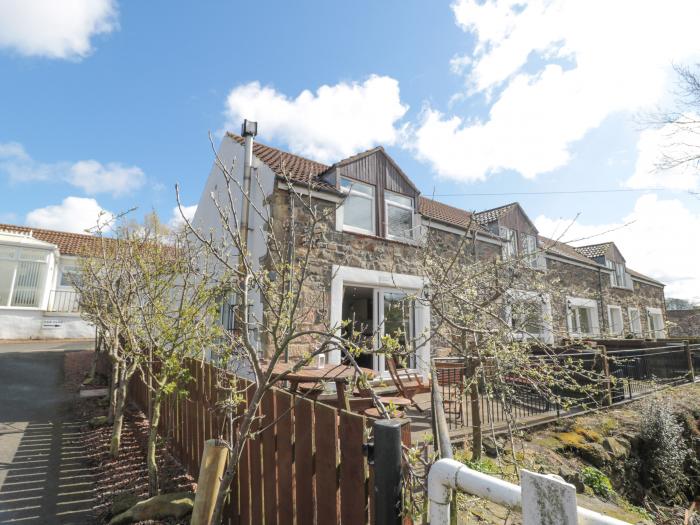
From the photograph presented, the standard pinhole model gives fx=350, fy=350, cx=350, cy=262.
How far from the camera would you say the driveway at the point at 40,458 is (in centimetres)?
Answer: 332

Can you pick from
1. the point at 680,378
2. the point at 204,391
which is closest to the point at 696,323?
the point at 680,378

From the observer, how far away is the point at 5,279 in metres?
17.2

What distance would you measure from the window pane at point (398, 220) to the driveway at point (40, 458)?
7776mm

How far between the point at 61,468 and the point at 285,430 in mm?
3708

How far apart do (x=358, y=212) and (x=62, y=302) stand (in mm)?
18852

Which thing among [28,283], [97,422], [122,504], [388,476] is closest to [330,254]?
[97,422]


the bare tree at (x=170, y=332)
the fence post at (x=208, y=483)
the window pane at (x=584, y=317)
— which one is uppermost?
the window pane at (x=584, y=317)

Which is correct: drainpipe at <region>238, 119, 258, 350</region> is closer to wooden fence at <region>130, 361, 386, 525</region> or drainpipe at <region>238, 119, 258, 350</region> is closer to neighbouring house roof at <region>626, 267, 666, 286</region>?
wooden fence at <region>130, 361, 386, 525</region>

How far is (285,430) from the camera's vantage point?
2.44m

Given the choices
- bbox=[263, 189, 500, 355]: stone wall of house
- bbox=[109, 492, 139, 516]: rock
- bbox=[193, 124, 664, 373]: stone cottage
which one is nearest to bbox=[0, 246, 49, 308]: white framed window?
bbox=[193, 124, 664, 373]: stone cottage

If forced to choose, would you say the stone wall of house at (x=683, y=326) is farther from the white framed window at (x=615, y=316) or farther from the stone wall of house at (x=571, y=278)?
the stone wall of house at (x=571, y=278)

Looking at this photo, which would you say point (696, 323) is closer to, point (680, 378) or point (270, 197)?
point (680, 378)

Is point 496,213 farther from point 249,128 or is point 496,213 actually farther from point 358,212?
point 249,128

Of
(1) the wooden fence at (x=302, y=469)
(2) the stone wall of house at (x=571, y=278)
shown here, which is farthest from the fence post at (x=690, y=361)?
(1) the wooden fence at (x=302, y=469)
